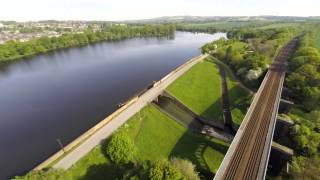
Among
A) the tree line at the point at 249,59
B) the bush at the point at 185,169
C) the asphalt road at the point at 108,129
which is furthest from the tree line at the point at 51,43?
the bush at the point at 185,169

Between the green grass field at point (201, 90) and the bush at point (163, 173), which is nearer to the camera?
the bush at point (163, 173)

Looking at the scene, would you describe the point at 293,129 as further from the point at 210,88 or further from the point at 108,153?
the point at 108,153

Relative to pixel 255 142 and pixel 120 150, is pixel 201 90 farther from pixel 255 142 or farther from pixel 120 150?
pixel 120 150

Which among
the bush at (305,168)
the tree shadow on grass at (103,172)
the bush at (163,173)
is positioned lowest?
the tree shadow on grass at (103,172)

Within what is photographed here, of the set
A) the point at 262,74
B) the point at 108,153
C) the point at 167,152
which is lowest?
the point at 167,152

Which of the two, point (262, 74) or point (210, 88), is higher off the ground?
point (262, 74)

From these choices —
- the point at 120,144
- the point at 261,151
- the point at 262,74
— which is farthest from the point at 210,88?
the point at 120,144

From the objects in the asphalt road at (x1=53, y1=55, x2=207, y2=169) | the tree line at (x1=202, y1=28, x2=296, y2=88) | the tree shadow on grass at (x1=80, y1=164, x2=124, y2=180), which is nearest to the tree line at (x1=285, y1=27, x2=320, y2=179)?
the tree line at (x1=202, y1=28, x2=296, y2=88)

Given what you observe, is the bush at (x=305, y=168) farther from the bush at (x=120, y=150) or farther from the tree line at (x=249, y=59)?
the tree line at (x=249, y=59)
